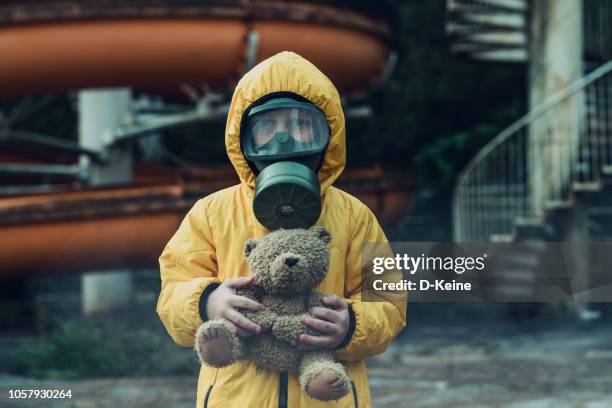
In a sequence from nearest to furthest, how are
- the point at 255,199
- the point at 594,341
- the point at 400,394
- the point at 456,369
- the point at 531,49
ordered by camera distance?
the point at 255,199
the point at 400,394
the point at 456,369
the point at 594,341
the point at 531,49

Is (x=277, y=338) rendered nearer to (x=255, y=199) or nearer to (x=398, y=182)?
(x=255, y=199)

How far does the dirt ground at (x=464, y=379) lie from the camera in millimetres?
6016

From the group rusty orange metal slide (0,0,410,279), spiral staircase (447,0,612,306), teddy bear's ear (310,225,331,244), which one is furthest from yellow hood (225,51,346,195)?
spiral staircase (447,0,612,306)

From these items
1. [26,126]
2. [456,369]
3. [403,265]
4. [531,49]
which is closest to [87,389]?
[456,369]

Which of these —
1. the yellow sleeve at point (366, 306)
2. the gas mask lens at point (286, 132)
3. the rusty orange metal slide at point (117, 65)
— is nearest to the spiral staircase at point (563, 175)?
the rusty orange metal slide at point (117, 65)

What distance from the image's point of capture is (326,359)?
2473mm

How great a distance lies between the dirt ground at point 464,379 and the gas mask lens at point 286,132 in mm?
3612

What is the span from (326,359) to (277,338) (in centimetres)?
14

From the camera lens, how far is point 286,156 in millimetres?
2471

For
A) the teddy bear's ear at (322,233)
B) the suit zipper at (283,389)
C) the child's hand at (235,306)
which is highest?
the teddy bear's ear at (322,233)

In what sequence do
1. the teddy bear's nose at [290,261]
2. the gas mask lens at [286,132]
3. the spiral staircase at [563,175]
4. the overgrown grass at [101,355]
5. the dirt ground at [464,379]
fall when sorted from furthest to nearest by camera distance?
the spiral staircase at [563,175], the overgrown grass at [101,355], the dirt ground at [464,379], the gas mask lens at [286,132], the teddy bear's nose at [290,261]

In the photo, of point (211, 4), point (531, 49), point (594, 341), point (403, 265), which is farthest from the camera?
point (531, 49)

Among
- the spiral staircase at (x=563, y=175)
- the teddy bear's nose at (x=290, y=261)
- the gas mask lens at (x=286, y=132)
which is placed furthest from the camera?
the spiral staircase at (x=563, y=175)

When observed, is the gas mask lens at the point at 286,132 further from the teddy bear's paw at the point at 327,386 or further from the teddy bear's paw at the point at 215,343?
the teddy bear's paw at the point at 327,386
